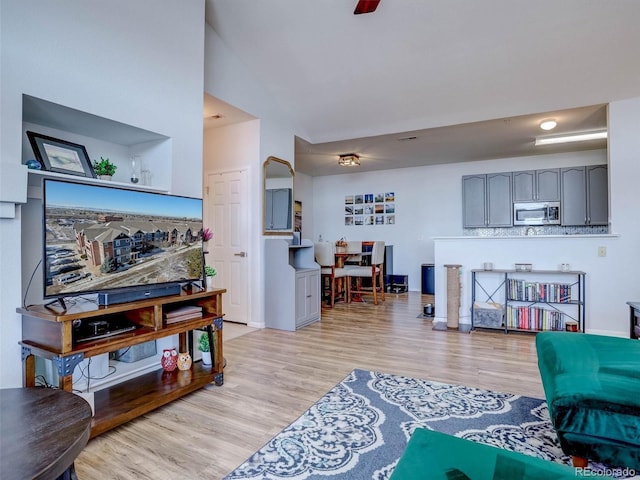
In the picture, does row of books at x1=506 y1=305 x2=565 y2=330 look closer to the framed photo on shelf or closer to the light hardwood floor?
the light hardwood floor

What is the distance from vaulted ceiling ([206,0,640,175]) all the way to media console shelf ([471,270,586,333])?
1.99 m

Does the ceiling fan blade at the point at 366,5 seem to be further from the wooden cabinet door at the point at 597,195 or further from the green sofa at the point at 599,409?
the wooden cabinet door at the point at 597,195

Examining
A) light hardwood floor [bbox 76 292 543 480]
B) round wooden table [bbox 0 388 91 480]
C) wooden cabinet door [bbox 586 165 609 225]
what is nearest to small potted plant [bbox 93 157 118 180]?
round wooden table [bbox 0 388 91 480]

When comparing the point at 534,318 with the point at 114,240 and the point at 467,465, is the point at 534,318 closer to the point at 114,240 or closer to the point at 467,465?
the point at 467,465

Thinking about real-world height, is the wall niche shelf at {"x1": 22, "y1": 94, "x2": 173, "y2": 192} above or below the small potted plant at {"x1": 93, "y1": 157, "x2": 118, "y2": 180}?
above

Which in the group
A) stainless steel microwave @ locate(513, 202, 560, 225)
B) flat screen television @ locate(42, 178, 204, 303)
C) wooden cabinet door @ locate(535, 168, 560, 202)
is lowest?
flat screen television @ locate(42, 178, 204, 303)

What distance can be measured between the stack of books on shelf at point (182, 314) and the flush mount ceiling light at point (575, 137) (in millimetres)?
5425

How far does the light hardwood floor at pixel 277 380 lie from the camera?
69.3 inches

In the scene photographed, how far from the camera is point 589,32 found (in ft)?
10.5

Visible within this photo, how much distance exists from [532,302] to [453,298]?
92cm

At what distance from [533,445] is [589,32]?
355 centimetres

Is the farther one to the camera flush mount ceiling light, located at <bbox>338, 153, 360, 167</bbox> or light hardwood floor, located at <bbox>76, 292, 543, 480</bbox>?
flush mount ceiling light, located at <bbox>338, 153, 360, 167</bbox>

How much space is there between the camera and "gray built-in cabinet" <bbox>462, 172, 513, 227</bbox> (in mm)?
6387

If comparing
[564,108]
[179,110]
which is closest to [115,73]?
[179,110]
